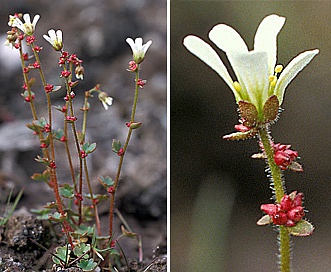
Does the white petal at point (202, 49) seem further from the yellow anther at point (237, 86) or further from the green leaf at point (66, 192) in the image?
the green leaf at point (66, 192)

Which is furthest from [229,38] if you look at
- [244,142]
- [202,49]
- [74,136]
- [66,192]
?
[244,142]

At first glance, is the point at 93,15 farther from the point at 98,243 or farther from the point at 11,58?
the point at 98,243

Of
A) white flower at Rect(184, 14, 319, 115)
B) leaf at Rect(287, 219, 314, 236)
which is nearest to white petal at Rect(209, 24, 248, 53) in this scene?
white flower at Rect(184, 14, 319, 115)

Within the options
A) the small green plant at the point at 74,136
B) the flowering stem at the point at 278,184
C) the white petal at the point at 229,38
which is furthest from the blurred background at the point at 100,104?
the white petal at the point at 229,38

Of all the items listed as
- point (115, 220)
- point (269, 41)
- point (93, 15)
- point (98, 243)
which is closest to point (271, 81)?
point (269, 41)

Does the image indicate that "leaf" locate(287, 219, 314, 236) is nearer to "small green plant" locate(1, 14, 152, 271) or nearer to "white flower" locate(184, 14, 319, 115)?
"white flower" locate(184, 14, 319, 115)
